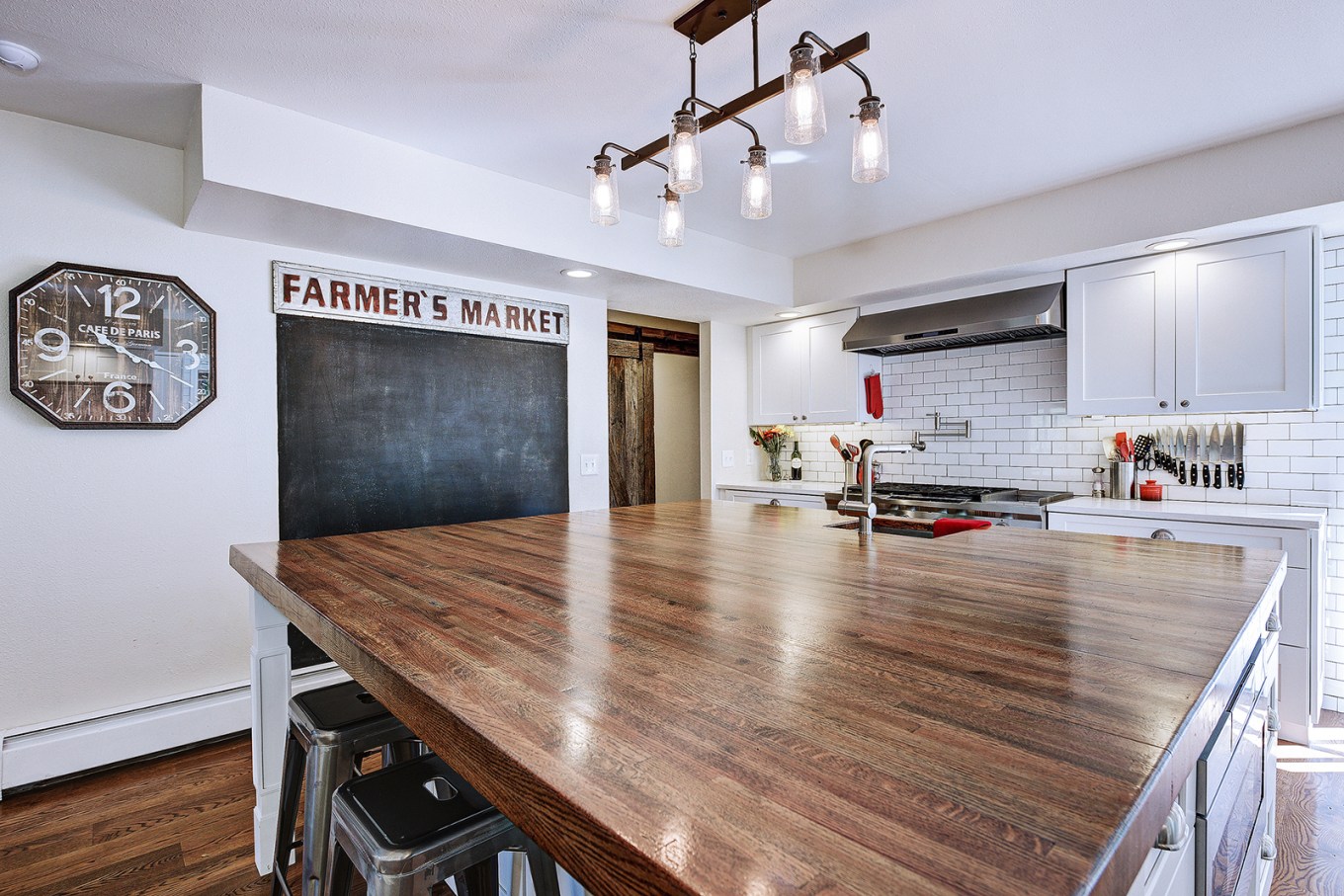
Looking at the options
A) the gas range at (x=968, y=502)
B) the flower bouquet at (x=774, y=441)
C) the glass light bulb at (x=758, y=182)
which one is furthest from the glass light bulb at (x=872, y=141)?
the flower bouquet at (x=774, y=441)

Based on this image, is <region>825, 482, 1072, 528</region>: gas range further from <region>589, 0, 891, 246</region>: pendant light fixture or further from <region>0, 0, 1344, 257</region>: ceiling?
<region>589, 0, 891, 246</region>: pendant light fixture

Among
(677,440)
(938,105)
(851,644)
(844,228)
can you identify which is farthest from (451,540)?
(677,440)

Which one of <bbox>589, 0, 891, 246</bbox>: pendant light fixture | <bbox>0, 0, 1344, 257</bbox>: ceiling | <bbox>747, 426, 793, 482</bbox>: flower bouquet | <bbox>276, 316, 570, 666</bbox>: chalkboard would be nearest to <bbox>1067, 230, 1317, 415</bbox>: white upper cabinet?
<bbox>0, 0, 1344, 257</bbox>: ceiling

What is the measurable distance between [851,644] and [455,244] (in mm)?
2615

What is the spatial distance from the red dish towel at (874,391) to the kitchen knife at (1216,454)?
5.70 feet

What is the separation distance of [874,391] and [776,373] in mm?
780

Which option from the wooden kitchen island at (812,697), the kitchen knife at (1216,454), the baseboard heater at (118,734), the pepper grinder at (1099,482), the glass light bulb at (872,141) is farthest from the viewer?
the pepper grinder at (1099,482)

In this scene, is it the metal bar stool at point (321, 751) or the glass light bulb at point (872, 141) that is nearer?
the metal bar stool at point (321, 751)

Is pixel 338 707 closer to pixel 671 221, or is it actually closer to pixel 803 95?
pixel 671 221

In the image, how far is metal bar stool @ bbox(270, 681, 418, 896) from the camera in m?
1.33

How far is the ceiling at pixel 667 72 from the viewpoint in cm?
186

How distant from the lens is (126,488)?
2551mm

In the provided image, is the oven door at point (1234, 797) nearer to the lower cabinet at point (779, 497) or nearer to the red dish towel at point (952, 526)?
the red dish towel at point (952, 526)

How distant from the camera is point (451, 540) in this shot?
78.5 inches
